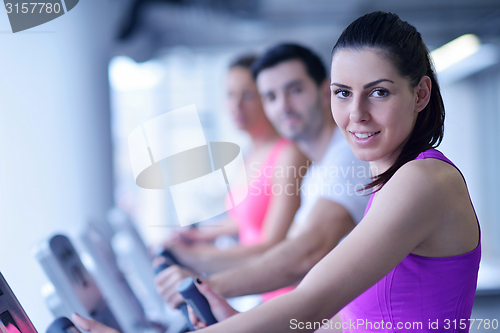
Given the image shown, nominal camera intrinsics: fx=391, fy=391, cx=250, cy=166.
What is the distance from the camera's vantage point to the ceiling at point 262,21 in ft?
11.0

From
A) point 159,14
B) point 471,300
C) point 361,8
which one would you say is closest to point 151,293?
point 471,300

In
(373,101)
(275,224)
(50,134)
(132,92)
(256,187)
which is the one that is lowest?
(275,224)

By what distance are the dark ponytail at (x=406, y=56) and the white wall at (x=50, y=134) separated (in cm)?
79

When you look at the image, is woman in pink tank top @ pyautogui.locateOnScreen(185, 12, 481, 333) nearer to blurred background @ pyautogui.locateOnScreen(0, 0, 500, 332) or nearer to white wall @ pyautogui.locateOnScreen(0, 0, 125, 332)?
blurred background @ pyautogui.locateOnScreen(0, 0, 500, 332)

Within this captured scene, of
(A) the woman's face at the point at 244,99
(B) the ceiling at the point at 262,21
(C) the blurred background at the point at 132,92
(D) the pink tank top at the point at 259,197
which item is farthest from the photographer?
(B) the ceiling at the point at 262,21

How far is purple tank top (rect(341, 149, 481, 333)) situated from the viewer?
70 centimetres

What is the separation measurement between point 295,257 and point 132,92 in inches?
155

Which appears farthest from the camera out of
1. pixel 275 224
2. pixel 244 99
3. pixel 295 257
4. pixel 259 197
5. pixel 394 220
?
pixel 244 99

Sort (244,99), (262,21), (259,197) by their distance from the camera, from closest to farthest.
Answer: (259,197) < (244,99) < (262,21)

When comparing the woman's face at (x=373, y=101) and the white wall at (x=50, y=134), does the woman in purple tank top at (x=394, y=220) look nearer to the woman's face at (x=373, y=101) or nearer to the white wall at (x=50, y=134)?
the woman's face at (x=373, y=101)

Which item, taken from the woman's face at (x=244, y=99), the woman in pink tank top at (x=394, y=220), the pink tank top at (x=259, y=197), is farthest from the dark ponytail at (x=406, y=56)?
the woman's face at (x=244, y=99)

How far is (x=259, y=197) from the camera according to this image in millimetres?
1872

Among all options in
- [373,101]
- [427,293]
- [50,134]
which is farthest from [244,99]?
[427,293]

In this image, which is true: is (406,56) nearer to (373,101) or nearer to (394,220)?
(373,101)
